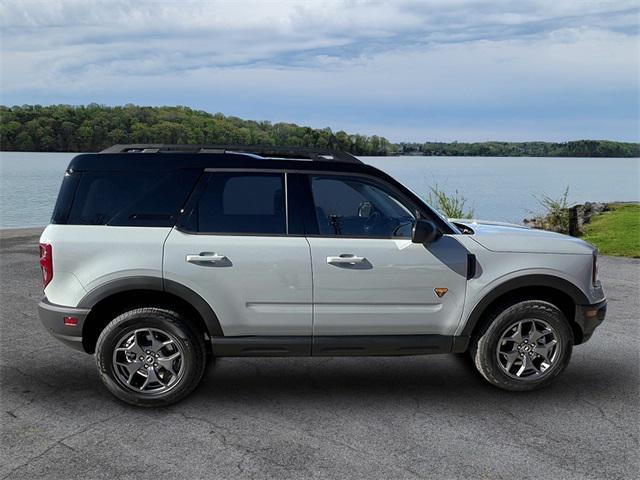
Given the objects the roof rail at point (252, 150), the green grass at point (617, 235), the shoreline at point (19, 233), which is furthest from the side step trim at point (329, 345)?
the shoreline at point (19, 233)

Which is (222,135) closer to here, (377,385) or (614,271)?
(614,271)

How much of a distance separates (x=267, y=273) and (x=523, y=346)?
6.97 feet

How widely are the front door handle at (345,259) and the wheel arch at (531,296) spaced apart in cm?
100

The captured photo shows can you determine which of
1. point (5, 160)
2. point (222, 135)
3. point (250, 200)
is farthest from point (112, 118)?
point (5, 160)

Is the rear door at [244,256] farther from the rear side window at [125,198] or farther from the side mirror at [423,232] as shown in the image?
the side mirror at [423,232]

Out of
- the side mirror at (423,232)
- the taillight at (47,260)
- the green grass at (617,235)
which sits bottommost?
the green grass at (617,235)

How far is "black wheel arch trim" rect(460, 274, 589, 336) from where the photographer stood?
16.1 feet

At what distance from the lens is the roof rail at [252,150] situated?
16.5ft

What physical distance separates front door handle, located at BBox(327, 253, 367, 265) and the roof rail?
788mm

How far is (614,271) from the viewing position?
36.2 ft

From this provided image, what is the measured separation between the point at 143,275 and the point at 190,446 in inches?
52.1

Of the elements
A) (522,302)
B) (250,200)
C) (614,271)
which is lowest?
(614,271)

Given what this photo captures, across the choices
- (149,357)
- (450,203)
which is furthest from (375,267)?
(450,203)

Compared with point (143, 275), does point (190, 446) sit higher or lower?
lower
